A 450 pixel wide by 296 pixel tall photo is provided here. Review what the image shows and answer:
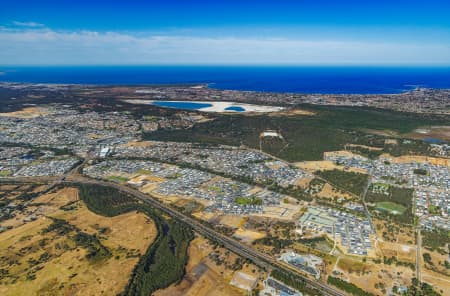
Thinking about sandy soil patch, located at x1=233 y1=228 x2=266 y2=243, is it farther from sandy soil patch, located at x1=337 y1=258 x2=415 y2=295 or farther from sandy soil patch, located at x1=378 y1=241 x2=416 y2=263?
sandy soil patch, located at x1=378 y1=241 x2=416 y2=263

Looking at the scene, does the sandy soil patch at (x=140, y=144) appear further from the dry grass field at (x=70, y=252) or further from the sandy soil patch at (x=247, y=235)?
A: the sandy soil patch at (x=247, y=235)

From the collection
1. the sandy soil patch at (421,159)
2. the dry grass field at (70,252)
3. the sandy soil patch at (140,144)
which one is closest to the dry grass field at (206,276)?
the dry grass field at (70,252)

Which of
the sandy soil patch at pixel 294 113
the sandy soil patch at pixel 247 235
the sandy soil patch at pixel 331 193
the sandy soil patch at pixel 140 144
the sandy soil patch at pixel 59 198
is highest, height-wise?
the sandy soil patch at pixel 294 113

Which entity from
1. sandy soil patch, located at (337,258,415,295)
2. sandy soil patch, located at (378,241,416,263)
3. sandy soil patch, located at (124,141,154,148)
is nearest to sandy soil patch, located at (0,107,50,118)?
sandy soil patch, located at (124,141,154,148)

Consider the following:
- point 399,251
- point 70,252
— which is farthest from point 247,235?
point 70,252

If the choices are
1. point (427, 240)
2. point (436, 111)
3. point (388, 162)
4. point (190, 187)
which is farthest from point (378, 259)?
point (436, 111)
